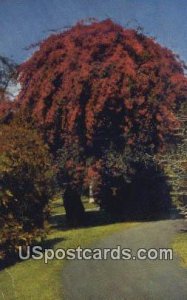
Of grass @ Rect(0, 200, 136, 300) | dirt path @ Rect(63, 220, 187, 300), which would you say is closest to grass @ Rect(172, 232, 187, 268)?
dirt path @ Rect(63, 220, 187, 300)

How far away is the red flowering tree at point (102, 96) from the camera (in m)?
24.2

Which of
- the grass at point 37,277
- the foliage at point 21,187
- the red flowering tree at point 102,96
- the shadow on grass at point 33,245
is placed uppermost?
the red flowering tree at point 102,96

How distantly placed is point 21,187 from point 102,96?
7889mm

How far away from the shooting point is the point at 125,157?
81.2ft

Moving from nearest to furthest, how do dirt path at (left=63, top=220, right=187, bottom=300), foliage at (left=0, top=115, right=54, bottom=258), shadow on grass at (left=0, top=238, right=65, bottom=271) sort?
dirt path at (left=63, top=220, right=187, bottom=300)
foliage at (left=0, top=115, right=54, bottom=258)
shadow on grass at (left=0, top=238, right=65, bottom=271)

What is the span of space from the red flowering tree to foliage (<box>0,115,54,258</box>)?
5.93 m

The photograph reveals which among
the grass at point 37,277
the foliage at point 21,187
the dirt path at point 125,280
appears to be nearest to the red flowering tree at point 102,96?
the grass at point 37,277

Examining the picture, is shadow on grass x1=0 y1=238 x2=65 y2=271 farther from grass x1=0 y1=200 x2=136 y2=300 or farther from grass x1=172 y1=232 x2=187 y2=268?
grass x1=172 y1=232 x2=187 y2=268

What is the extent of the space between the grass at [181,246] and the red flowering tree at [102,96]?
18.1 ft

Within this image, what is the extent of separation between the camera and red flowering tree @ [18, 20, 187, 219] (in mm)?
24219

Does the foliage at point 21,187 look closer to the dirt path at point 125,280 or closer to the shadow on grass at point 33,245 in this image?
the shadow on grass at point 33,245

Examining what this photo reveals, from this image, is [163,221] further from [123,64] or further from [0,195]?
[0,195]

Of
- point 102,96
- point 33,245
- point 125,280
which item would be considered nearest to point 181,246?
point 125,280

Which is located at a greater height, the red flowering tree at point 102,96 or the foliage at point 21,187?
the red flowering tree at point 102,96
